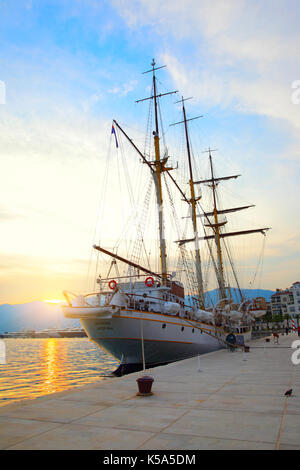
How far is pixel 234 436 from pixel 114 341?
16912 mm

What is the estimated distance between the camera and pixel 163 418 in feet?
22.8

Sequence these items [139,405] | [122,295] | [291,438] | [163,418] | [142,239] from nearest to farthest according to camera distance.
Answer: [291,438]
[163,418]
[139,405]
[122,295]
[142,239]

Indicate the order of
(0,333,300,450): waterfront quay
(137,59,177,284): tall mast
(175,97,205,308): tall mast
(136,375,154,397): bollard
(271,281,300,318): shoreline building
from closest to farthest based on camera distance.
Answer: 1. (0,333,300,450): waterfront quay
2. (136,375,154,397): bollard
3. (137,59,177,284): tall mast
4. (175,97,205,308): tall mast
5. (271,281,300,318): shoreline building

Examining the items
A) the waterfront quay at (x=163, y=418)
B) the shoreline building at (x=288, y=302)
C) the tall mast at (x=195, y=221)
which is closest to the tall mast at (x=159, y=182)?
the tall mast at (x=195, y=221)

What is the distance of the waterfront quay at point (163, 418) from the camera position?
5.45 metres

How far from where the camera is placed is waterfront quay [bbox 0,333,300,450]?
A: 17.9 ft

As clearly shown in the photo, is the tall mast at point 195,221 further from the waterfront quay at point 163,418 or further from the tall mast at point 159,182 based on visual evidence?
the waterfront quay at point 163,418

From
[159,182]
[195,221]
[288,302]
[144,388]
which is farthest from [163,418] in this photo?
[288,302]

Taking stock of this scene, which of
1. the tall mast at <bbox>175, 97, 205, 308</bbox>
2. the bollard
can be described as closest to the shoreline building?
the tall mast at <bbox>175, 97, 205, 308</bbox>

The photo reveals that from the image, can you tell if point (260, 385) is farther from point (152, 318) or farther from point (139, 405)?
point (152, 318)

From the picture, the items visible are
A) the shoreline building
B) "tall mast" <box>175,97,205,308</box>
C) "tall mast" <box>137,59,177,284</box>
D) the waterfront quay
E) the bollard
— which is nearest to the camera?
the waterfront quay

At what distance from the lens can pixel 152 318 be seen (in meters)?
22.1

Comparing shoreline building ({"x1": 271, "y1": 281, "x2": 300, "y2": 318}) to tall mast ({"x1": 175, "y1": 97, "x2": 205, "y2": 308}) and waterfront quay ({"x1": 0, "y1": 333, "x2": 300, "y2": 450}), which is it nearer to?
tall mast ({"x1": 175, "y1": 97, "x2": 205, "y2": 308})
